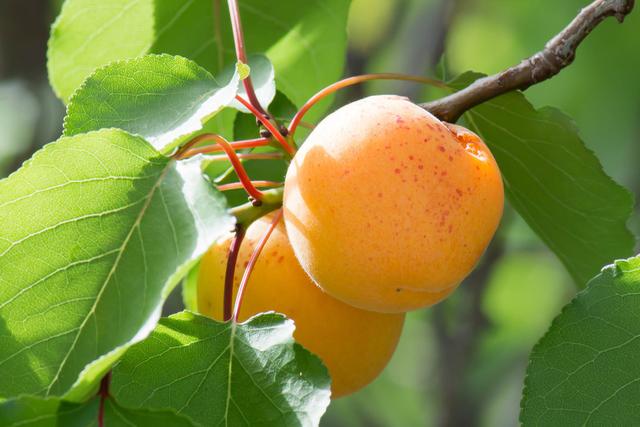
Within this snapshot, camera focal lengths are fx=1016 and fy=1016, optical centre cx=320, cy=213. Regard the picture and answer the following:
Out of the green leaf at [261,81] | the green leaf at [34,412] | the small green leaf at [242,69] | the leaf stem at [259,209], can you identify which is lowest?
the green leaf at [34,412]

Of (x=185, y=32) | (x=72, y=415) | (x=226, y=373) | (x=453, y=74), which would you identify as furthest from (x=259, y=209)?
(x=453, y=74)

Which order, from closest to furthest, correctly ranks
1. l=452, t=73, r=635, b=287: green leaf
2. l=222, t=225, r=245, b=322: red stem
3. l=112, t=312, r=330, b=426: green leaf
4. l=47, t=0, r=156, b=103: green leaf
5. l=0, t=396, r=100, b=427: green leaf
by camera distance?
l=0, t=396, r=100, b=427: green leaf < l=112, t=312, r=330, b=426: green leaf < l=222, t=225, r=245, b=322: red stem < l=452, t=73, r=635, b=287: green leaf < l=47, t=0, r=156, b=103: green leaf

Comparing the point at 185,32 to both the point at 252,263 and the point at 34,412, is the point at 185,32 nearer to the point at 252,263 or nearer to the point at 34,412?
the point at 252,263

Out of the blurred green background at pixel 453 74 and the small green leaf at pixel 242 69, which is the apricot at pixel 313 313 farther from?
the blurred green background at pixel 453 74

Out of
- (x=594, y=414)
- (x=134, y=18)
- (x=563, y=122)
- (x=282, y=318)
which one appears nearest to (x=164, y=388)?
(x=282, y=318)

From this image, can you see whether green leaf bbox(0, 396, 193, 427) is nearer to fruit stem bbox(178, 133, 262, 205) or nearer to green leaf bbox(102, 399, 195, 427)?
green leaf bbox(102, 399, 195, 427)

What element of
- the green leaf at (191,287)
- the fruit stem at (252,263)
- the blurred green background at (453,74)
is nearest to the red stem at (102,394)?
the fruit stem at (252,263)

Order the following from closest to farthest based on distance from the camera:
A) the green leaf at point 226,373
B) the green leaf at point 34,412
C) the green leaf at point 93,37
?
1. the green leaf at point 34,412
2. the green leaf at point 226,373
3. the green leaf at point 93,37

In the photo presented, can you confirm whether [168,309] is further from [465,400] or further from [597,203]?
[597,203]

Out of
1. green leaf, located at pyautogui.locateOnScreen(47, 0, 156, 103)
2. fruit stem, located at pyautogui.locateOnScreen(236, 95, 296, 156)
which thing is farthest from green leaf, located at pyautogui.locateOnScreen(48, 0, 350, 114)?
fruit stem, located at pyautogui.locateOnScreen(236, 95, 296, 156)
